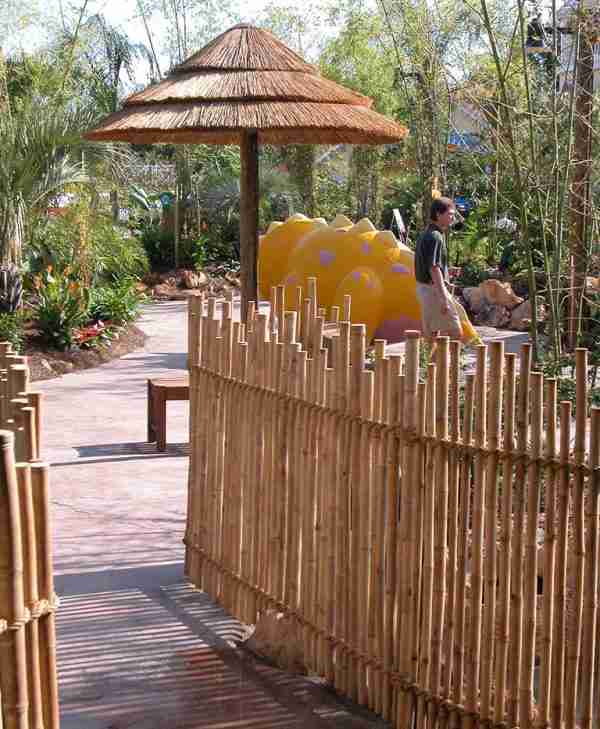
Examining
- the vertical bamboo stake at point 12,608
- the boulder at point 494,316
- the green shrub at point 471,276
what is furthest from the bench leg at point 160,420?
the green shrub at point 471,276

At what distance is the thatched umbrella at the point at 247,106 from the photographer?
24.8 ft

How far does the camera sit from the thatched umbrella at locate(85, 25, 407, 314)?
24.8ft

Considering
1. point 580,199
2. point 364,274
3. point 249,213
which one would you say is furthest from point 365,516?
point 364,274

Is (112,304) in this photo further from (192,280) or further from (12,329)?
(192,280)

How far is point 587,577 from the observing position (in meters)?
3.35

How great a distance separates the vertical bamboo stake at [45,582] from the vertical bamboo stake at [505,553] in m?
1.47

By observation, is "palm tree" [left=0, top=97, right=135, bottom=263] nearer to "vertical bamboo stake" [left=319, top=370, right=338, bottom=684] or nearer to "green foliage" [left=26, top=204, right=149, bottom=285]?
"green foliage" [left=26, top=204, right=149, bottom=285]

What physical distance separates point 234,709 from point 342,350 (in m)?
1.31

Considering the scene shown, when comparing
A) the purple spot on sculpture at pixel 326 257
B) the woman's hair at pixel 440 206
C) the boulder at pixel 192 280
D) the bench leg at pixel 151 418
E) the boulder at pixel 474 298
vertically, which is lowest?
the bench leg at pixel 151 418

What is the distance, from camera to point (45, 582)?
2.60 m

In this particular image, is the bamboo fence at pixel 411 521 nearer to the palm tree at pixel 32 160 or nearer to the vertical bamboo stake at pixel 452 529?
the vertical bamboo stake at pixel 452 529

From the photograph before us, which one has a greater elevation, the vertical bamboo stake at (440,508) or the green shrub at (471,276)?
the green shrub at (471,276)

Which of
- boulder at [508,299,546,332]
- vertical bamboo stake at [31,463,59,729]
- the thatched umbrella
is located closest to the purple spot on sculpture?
boulder at [508,299,546,332]

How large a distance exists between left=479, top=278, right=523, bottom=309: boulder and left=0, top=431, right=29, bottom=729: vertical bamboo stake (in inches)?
510
